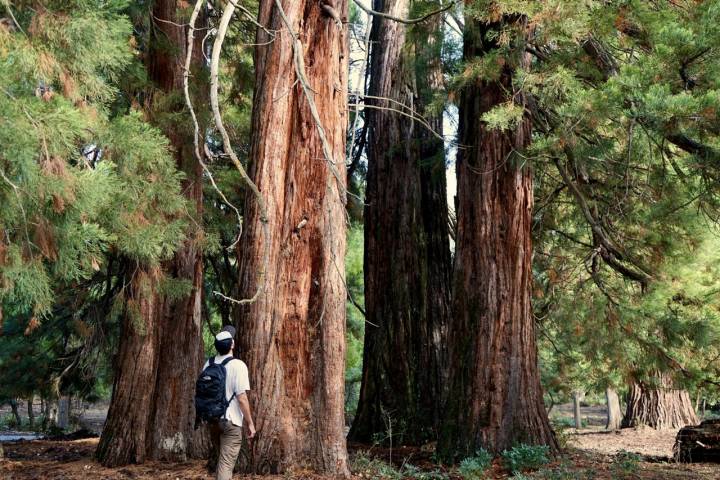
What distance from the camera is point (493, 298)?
870 centimetres

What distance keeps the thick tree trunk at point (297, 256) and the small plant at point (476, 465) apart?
4.66 feet

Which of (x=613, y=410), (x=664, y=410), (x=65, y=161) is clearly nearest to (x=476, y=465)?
(x=65, y=161)

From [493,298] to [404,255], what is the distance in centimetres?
264

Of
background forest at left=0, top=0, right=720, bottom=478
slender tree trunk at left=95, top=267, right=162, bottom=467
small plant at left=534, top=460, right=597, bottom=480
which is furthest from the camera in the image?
slender tree trunk at left=95, top=267, right=162, bottom=467

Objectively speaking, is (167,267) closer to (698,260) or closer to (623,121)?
(623,121)

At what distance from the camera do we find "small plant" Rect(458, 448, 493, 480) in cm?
748

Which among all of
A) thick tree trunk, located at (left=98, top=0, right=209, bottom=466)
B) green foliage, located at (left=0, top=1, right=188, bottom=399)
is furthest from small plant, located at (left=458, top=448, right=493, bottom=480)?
thick tree trunk, located at (left=98, top=0, right=209, bottom=466)

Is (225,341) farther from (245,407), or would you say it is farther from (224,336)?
(245,407)

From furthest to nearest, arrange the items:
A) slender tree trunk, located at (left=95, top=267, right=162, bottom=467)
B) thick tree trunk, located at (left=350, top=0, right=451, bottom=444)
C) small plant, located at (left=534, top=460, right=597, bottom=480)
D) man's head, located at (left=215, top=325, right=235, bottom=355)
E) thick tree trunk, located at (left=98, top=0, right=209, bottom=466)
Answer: thick tree trunk, located at (left=350, top=0, right=451, bottom=444), thick tree trunk, located at (left=98, top=0, right=209, bottom=466), slender tree trunk, located at (left=95, top=267, right=162, bottom=467), small plant, located at (left=534, top=460, right=597, bottom=480), man's head, located at (left=215, top=325, right=235, bottom=355)

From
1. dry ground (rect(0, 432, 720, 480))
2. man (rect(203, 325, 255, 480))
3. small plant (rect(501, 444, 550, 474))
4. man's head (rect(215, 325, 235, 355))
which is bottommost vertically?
dry ground (rect(0, 432, 720, 480))

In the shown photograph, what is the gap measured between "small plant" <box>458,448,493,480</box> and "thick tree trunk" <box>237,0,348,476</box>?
142cm

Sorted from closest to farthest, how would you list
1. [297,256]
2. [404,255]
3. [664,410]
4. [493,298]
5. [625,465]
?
[297,256]
[625,465]
[493,298]
[404,255]
[664,410]

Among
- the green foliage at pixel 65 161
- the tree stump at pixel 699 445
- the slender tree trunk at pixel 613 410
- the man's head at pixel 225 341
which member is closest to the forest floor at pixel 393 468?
the tree stump at pixel 699 445

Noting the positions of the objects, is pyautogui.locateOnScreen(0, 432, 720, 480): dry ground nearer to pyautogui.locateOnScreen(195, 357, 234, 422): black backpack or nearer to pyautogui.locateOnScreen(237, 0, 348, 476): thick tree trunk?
pyautogui.locateOnScreen(237, 0, 348, 476): thick tree trunk
